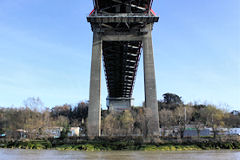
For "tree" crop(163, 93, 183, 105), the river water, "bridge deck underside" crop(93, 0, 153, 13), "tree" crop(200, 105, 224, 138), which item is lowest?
the river water

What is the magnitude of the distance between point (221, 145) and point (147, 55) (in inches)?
539

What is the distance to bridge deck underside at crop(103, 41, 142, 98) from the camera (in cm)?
3616

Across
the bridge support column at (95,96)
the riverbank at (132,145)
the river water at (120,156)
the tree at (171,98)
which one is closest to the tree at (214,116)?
the riverbank at (132,145)

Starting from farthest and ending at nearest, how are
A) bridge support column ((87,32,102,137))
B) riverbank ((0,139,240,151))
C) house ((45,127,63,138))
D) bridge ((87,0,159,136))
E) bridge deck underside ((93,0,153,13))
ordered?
house ((45,127,63,138)), bridge deck underside ((93,0,153,13)), bridge ((87,0,159,136)), bridge support column ((87,32,102,137)), riverbank ((0,139,240,151))

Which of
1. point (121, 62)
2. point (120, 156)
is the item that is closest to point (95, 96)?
point (120, 156)

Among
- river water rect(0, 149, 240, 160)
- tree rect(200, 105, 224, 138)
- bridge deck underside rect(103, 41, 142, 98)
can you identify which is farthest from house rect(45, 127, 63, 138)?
tree rect(200, 105, 224, 138)

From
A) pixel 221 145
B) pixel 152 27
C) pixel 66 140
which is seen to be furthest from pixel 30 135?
pixel 221 145

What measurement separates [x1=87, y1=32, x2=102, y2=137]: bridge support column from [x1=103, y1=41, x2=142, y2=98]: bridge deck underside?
6.28 metres

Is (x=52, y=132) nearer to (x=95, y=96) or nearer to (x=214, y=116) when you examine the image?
(x=95, y=96)

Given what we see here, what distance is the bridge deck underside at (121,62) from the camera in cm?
3616

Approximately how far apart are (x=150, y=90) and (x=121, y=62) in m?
17.1

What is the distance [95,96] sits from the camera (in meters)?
27.9

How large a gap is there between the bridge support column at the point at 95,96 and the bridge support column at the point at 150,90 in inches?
237

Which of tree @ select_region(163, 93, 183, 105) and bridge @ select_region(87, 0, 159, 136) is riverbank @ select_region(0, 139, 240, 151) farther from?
tree @ select_region(163, 93, 183, 105)
